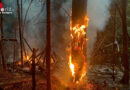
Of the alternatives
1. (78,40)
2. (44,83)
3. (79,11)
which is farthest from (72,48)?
(44,83)

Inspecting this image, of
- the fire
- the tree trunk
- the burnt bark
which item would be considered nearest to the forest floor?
the tree trunk

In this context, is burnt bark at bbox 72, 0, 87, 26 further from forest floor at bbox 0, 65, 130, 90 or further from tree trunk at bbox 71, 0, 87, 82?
forest floor at bbox 0, 65, 130, 90

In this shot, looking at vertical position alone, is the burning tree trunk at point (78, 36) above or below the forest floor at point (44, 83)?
above

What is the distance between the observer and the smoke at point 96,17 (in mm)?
15311

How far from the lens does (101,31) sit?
18.1m

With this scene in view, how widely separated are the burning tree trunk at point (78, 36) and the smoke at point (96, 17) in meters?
6.10

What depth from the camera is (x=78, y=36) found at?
381 inches

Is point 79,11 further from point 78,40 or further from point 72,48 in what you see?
point 72,48

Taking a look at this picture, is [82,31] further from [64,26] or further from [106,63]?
[64,26]

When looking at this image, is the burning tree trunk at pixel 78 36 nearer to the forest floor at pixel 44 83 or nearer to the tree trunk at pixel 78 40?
the tree trunk at pixel 78 40

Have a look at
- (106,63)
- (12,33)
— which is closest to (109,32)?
(106,63)

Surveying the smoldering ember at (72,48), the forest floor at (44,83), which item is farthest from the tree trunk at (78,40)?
the forest floor at (44,83)

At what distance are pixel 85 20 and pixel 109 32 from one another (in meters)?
9.87

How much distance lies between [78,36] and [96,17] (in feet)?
25.7
